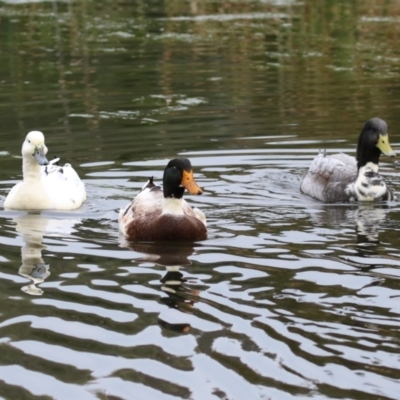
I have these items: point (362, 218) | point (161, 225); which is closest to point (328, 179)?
point (362, 218)

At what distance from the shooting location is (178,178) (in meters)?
10.9

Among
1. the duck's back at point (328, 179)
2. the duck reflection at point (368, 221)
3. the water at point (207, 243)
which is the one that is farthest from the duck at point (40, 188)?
the duck reflection at point (368, 221)

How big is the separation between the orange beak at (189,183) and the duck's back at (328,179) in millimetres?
2696

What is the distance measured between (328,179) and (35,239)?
3856 millimetres

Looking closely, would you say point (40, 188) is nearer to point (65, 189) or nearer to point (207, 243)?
point (65, 189)

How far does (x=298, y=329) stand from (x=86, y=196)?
224 inches

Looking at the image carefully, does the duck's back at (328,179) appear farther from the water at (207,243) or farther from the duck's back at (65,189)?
the duck's back at (65,189)

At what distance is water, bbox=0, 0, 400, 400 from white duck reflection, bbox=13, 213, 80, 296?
0.03m

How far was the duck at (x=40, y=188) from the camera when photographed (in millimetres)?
12398

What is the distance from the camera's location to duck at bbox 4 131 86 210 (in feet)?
40.7

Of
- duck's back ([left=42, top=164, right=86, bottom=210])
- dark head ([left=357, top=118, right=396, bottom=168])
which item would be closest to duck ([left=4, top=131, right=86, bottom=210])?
duck's back ([left=42, top=164, right=86, bottom=210])

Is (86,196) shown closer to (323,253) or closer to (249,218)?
(249,218)

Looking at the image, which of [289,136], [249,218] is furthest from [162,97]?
[249,218]

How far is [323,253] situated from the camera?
10148mm
